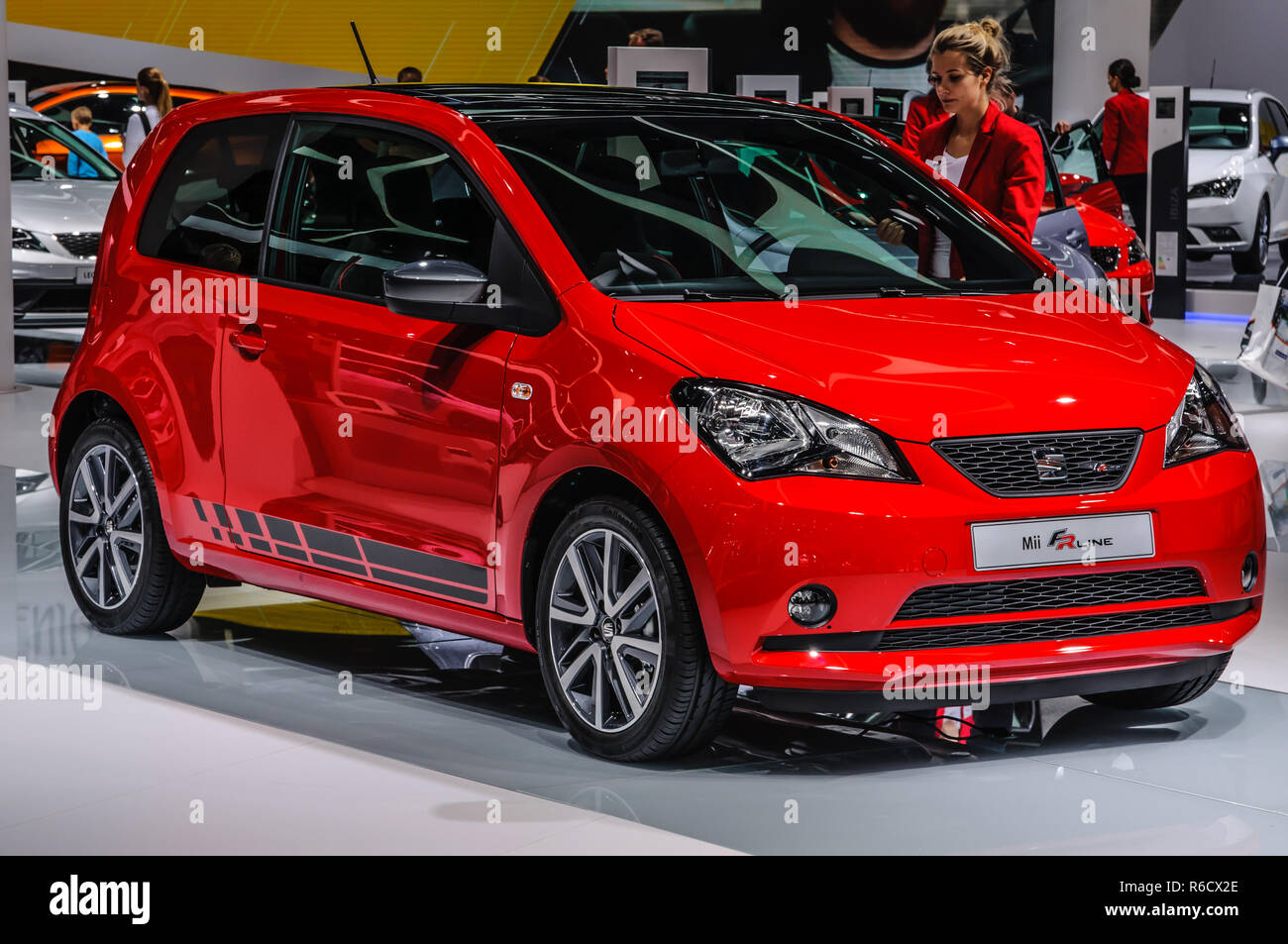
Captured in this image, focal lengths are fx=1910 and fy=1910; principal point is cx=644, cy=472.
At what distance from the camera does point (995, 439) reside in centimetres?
410

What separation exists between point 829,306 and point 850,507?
2.47 feet

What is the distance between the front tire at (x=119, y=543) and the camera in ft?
18.7

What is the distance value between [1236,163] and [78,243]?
10230 mm

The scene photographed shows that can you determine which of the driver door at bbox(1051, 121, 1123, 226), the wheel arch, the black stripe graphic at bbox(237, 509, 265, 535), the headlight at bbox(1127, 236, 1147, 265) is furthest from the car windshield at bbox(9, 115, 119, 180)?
the wheel arch

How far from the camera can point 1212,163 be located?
682 inches

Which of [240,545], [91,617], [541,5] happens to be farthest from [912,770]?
[541,5]

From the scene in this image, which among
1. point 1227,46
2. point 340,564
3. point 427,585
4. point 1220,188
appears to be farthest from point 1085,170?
point 427,585

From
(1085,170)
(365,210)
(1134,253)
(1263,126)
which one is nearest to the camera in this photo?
(365,210)

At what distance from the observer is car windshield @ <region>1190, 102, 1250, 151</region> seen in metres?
17.2

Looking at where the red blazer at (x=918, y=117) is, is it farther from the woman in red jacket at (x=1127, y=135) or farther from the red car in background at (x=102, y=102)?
the woman in red jacket at (x=1127, y=135)

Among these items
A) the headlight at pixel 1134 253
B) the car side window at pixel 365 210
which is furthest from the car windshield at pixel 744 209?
the headlight at pixel 1134 253

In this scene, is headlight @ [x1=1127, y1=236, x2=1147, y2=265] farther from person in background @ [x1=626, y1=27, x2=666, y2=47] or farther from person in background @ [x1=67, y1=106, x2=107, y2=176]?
person in background @ [x1=67, y1=106, x2=107, y2=176]

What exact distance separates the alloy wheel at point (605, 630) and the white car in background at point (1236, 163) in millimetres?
14145

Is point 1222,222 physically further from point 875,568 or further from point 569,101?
point 875,568
